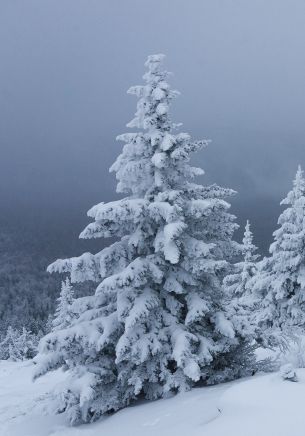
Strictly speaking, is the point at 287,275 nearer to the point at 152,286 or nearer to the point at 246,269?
the point at 246,269

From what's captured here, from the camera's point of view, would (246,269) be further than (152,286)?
Yes

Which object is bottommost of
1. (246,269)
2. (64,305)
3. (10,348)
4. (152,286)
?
(10,348)

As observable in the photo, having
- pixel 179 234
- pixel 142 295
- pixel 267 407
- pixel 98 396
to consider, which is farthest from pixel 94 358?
pixel 267 407

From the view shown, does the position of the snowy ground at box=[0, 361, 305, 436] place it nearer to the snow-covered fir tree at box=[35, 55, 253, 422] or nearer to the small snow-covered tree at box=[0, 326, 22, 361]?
the snow-covered fir tree at box=[35, 55, 253, 422]

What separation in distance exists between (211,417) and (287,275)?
15.9 metres

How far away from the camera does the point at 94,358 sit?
1238cm

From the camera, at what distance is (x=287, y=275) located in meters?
22.7

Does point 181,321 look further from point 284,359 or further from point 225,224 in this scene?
point 284,359

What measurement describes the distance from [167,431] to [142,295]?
4.29m

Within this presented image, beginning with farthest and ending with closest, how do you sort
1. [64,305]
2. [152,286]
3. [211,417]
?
[64,305], [152,286], [211,417]

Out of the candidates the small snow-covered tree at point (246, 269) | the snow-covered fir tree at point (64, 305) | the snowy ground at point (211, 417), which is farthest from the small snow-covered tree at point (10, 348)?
the snowy ground at point (211, 417)

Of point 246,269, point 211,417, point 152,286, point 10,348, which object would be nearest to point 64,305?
point 246,269

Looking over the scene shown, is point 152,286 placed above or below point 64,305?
above

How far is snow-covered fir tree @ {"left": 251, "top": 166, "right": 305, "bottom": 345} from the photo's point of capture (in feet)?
73.5
